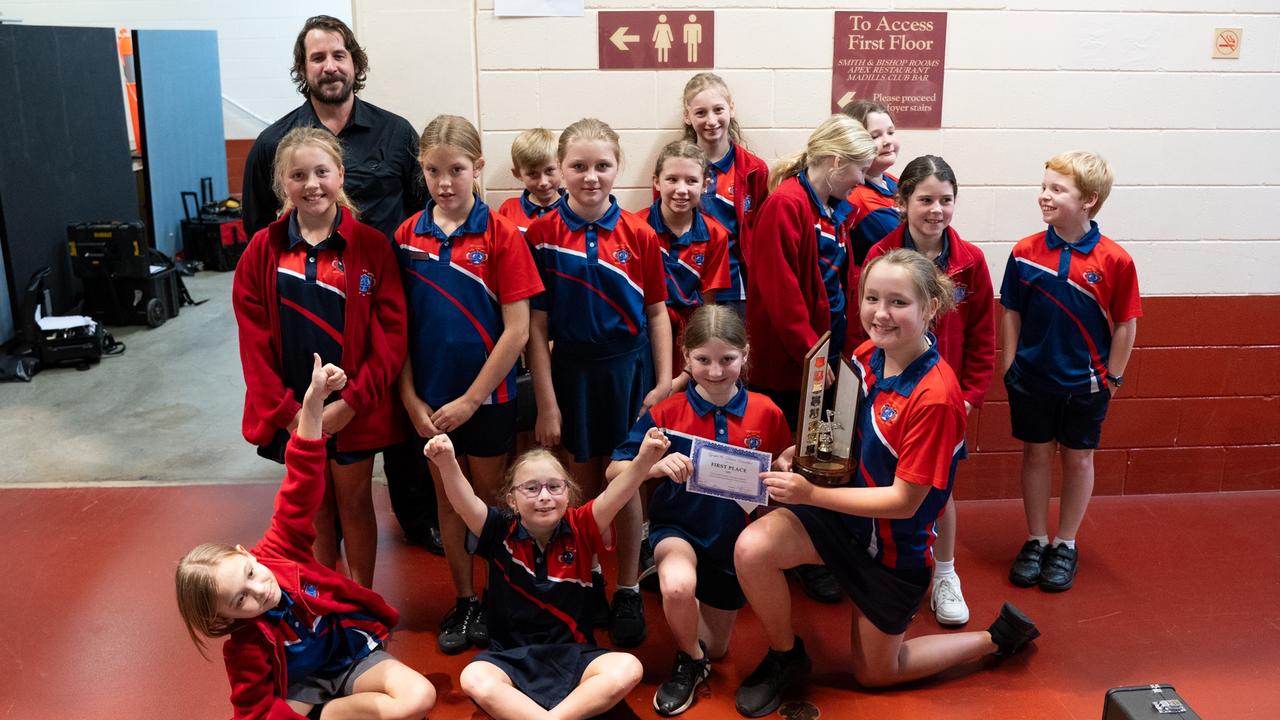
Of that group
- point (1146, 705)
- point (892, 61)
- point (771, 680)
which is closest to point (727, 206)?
point (892, 61)

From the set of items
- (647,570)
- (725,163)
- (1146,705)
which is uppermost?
(725,163)

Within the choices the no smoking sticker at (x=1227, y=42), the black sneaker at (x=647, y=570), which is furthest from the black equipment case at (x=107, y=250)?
the no smoking sticker at (x=1227, y=42)

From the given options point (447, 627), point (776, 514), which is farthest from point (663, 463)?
point (447, 627)

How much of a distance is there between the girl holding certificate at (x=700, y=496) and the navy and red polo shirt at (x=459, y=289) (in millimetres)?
493

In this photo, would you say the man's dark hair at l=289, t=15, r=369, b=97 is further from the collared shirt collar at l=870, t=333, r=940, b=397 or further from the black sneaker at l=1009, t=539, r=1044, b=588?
the black sneaker at l=1009, t=539, r=1044, b=588

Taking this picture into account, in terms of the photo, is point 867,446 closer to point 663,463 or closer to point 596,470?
point 663,463

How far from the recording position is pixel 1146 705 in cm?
191

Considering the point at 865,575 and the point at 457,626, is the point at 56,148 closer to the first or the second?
the point at 457,626

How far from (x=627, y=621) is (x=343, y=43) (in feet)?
6.40

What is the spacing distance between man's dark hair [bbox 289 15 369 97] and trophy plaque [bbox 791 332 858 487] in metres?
1.77

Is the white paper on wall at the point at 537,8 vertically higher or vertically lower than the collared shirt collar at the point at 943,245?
higher

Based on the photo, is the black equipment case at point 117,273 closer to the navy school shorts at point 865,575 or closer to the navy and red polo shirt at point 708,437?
the navy and red polo shirt at point 708,437

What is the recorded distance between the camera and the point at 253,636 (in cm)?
218

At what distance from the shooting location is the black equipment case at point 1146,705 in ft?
6.15
